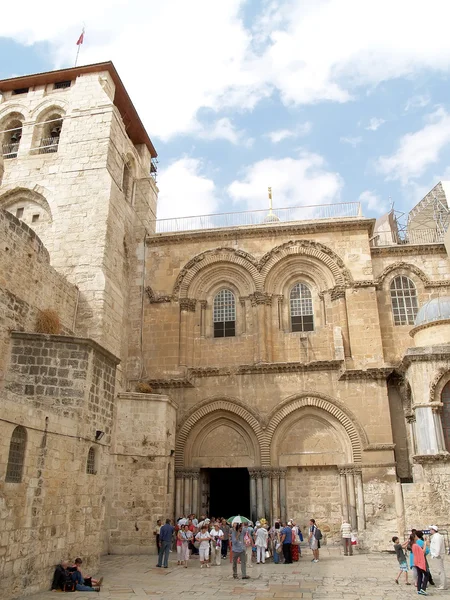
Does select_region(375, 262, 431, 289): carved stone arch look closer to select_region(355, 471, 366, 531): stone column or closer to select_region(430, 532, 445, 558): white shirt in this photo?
select_region(355, 471, 366, 531): stone column

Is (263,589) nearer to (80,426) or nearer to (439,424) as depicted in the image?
(80,426)

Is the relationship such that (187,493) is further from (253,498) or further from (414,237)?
(414,237)

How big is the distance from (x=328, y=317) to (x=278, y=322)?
1.85 meters

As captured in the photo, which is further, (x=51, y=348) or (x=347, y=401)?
(x=347, y=401)

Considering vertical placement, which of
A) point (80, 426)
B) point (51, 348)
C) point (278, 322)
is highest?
point (278, 322)

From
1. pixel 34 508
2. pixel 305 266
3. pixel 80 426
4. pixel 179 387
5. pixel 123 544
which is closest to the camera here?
pixel 34 508

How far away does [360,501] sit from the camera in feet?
54.3

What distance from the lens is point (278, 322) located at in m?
19.5

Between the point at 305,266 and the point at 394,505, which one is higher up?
the point at 305,266

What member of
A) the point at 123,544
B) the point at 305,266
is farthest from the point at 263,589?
the point at 305,266

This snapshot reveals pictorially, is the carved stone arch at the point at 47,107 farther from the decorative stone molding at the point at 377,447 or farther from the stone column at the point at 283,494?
the decorative stone molding at the point at 377,447

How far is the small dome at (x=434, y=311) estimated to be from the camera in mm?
17062

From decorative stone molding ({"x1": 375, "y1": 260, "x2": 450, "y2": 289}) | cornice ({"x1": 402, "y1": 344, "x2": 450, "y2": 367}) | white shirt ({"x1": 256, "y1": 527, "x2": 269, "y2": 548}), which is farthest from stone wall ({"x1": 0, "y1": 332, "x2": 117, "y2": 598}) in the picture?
decorative stone molding ({"x1": 375, "y1": 260, "x2": 450, "y2": 289})

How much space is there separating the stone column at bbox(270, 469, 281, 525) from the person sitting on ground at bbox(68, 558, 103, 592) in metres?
8.21
